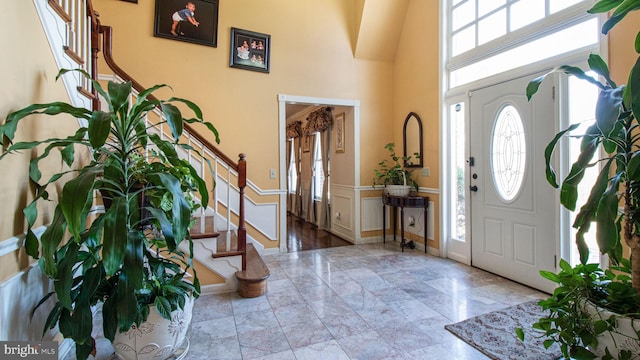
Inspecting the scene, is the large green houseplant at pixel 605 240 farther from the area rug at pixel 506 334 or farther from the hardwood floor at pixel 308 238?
the hardwood floor at pixel 308 238

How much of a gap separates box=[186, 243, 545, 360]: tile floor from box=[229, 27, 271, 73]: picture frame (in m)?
Result: 2.57

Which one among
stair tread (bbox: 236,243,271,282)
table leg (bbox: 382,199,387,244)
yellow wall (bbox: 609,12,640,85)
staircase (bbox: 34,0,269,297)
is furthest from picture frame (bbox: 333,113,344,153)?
yellow wall (bbox: 609,12,640,85)

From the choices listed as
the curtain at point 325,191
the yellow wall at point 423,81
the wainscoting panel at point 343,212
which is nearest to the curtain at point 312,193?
the curtain at point 325,191

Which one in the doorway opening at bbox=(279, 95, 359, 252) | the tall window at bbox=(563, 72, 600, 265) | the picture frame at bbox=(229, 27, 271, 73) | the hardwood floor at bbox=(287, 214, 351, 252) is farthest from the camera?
the hardwood floor at bbox=(287, 214, 351, 252)

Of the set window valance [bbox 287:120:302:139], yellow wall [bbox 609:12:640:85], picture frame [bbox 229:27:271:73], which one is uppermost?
picture frame [bbox 229:27:271:73]

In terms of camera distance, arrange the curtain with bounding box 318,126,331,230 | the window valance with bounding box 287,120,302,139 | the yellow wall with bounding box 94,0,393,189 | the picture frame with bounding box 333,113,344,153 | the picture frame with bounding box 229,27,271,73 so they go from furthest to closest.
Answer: the window valance with bounding box 287,120,302,139 < the curtain with bounding box 318,126,331,230 < the picture frame with bounding box 333,113,344,153 < the picture frame with bounding box 229,27,271,73 < the yellow wall with bounding box 94,0,393,189

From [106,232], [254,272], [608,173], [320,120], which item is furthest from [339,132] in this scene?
[106,232]

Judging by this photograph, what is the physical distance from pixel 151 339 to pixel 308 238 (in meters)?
3.42

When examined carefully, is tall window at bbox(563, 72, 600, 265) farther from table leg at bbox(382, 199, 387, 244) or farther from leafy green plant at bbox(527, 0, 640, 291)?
table leg at bbox(382, 199, 387, 244)

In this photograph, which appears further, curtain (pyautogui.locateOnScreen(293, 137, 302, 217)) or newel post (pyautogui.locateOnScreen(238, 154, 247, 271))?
curtain (pyautogui.locateOnScreen(293, 137, 302, 217))

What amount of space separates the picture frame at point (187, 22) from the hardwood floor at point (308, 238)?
2971 millimetres

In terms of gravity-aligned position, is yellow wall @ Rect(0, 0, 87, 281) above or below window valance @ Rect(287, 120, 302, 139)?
below

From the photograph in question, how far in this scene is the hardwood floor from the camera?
4461 mm

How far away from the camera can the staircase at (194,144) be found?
6.04 ft
